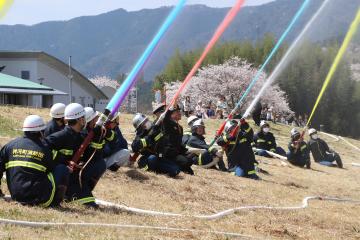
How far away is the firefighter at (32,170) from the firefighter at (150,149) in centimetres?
470

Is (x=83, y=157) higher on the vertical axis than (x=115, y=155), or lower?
higher

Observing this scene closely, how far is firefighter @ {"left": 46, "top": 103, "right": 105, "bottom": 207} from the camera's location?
854 cm

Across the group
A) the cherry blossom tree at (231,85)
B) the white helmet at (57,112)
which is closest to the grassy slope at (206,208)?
the white helmet at (57,112)

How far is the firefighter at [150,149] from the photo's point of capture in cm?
1280

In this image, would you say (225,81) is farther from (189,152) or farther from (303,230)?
(303,230)

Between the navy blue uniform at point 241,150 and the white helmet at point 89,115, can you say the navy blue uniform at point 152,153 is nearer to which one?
the navy blue uniform at point 241,150

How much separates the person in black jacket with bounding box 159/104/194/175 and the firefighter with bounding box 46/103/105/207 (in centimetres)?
427

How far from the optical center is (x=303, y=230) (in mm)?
9422

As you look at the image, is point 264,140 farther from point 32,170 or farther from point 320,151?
point 32,170

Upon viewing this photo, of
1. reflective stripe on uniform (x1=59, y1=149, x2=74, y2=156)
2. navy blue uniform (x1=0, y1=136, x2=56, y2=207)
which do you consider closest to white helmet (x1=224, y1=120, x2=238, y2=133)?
reflective stripe on uniform (x1=59, y1=149, x2=74, y2=156)

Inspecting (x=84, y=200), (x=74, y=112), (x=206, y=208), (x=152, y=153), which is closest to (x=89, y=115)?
(x=74, y=112)

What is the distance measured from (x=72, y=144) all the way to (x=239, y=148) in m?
7.51

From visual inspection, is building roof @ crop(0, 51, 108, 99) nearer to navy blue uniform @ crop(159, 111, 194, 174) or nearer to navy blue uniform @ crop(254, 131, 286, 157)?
navy blue uniform @ crop(254, 131, 286, 157)

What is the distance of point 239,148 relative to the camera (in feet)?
50.9
